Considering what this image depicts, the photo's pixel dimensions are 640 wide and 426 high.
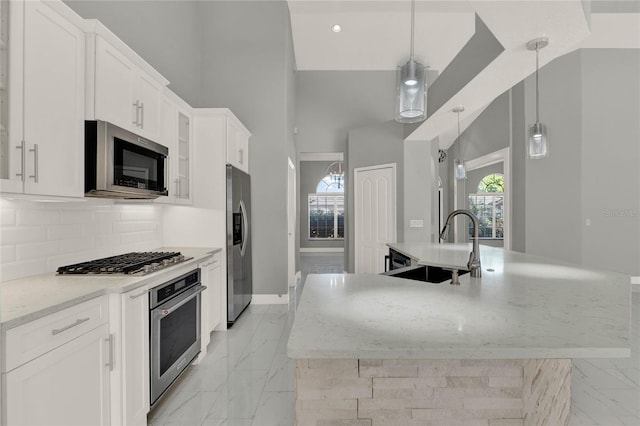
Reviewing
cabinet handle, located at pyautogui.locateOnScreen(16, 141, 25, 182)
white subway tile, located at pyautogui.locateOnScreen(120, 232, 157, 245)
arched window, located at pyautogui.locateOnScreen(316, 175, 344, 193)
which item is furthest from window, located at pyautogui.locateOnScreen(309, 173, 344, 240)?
cabinet handle, located at pyautogui.locateOnScreen(16, 141, 25, 182)

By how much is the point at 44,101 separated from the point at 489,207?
10676mm

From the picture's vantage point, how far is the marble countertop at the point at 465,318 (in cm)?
87

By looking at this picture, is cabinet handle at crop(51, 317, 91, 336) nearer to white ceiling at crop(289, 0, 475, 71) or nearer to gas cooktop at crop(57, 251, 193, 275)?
gas cooktop at crop(57, 251, 193, 275)

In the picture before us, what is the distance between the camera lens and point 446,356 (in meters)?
0.86

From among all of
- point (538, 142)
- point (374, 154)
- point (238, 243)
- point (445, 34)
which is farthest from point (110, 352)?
point (445, 34)

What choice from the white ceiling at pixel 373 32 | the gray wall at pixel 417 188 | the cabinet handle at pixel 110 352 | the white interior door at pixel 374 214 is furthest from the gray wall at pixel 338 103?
the cabinet handle at pixel 110 352

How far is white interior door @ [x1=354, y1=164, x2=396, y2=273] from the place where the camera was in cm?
536

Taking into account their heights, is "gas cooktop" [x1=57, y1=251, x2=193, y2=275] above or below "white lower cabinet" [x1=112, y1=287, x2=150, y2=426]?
above

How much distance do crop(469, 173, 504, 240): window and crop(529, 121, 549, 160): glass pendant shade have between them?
23.1 ft

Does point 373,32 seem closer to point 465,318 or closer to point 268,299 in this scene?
point 268,299

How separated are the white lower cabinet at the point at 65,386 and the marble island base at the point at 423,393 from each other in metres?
0.99

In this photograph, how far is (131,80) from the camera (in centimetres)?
214

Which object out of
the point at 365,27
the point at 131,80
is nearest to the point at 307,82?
the point at 365,27

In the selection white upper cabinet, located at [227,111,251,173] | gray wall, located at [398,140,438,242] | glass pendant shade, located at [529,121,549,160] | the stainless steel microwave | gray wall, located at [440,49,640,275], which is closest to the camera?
the stainless steel microwave
